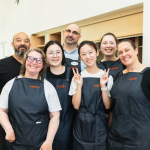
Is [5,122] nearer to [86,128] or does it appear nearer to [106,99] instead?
[86,128]

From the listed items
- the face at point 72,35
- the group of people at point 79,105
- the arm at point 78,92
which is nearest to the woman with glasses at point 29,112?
the group of people at point 79,105

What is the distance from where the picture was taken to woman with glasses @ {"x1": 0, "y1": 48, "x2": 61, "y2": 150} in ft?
4.39

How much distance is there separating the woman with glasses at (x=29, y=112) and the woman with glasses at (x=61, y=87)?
0.89 ft

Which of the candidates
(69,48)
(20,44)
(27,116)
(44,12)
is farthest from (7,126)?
(44,12)

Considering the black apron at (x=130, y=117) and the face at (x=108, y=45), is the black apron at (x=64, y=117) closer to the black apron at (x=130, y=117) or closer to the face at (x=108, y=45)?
the black apron at (x=130, y=117)

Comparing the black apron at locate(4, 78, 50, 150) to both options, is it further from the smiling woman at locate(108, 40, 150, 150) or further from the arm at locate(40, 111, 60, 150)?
the smiling woman at locate(108, 40, 150, 150)

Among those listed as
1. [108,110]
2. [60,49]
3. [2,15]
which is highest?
[2,15]

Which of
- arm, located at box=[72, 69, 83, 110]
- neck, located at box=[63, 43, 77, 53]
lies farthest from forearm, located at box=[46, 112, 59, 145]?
neck, located at box=[63, 43, 77, 53]

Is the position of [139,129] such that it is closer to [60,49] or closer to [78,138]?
[78,138]

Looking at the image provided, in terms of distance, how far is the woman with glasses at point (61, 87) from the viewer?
1.69m

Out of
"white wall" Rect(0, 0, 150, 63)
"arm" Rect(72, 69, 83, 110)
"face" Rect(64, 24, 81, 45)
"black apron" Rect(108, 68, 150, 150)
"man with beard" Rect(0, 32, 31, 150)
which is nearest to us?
"black apron" Rect(108, 68, 150, 150)

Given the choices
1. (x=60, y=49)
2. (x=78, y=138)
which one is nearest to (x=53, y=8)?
(x=60, y=49)

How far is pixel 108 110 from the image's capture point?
5.44 ft

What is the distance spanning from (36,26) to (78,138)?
378 cm
